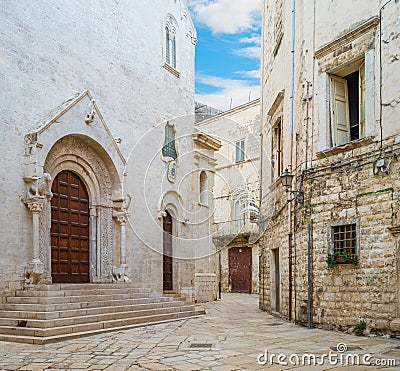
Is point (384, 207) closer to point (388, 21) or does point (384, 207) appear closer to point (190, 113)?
point (388, 21)

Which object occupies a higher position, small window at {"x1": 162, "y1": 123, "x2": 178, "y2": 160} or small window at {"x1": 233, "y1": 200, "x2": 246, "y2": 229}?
small window at {"x1": 162, "y1": 123, "x2": 178, "y2": 160}

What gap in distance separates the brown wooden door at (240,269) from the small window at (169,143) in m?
12.5

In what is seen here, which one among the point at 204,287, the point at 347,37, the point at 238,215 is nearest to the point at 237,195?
the point at 238,215

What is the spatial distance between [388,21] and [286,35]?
3.83 meters

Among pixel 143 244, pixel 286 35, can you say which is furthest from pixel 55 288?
pixel 286 35

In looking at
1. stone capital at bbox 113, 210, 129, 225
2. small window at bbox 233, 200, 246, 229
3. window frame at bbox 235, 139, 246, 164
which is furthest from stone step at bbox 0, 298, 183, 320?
window frame at bbox 235, 139, 246, 164

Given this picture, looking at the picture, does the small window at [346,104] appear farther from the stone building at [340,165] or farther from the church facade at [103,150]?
the church facade at [103,150]

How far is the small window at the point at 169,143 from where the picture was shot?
17.2 meters

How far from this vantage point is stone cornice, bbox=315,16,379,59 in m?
9.66

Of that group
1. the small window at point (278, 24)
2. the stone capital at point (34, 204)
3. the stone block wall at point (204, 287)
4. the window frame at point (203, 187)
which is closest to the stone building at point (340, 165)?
the small window at point (278, 24)

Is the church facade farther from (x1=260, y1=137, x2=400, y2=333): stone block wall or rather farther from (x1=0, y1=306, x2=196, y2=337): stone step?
(x1=260, y1=137, x2=400, y2=333): stone block wall

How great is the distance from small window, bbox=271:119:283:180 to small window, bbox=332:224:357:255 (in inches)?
146

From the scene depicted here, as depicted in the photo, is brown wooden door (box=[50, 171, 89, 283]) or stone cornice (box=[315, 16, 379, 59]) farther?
brown wooden door (box=[50, 171, 89, 283])

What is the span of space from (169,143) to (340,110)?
7736mm
